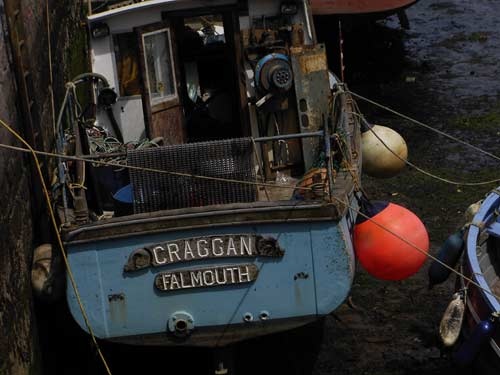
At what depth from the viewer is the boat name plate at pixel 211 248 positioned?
664 centimetres

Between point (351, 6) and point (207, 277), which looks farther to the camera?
point (351, 6)

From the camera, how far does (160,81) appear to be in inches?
348

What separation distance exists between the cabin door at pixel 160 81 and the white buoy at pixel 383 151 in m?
1.88

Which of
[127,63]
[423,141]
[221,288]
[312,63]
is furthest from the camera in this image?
[423,141]

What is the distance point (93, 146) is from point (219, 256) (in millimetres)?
2392

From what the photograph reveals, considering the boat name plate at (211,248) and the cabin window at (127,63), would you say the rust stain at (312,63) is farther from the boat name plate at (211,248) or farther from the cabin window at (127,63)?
the boat name plate at (211,248)

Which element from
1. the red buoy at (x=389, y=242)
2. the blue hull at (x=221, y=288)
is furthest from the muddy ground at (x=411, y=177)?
the blue hull at (x=221, y=288)

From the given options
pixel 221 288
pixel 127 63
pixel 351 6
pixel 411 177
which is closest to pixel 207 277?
pixel 221 288

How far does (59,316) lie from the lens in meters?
8.27

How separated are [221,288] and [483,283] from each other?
2.00 meters

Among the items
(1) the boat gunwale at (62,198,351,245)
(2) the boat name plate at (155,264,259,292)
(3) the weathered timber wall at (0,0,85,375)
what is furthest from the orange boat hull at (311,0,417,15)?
(2) the boat name plate at (155,264,259,292)

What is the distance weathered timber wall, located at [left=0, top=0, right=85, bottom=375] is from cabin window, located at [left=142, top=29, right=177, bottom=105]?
3.38 ft

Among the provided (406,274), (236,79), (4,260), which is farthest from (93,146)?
(406,274)

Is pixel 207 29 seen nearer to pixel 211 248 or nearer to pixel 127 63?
pixel 127 63
